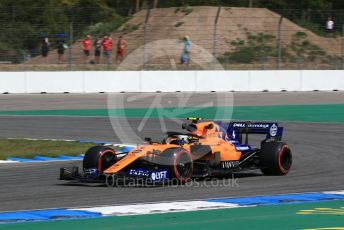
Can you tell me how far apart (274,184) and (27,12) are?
20858 millimetres

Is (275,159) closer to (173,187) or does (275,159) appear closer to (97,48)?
(173,187)

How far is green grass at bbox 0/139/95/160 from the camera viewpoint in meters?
16.0

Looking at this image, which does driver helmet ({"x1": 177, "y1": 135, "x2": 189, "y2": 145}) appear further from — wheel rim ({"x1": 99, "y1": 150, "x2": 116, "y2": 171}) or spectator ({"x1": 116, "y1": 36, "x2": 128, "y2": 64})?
spectator ({"x1": 116, "y1": 36, "x2": 128, "y2": 64})

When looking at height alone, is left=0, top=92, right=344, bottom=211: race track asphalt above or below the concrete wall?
below

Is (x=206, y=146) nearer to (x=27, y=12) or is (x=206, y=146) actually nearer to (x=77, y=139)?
(x=77, y=139)

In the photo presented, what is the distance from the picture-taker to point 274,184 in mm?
12141

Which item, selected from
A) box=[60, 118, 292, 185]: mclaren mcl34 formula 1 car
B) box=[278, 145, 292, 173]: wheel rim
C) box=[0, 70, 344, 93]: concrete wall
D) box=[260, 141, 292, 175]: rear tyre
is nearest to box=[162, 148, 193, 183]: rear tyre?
box=[60, 118, 292, 185]: mclaren mcl34 formula 1 car

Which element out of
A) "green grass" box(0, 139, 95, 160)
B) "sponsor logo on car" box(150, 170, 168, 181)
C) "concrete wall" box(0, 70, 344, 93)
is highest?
"concrete wall" box(0, 70, 344, 93)

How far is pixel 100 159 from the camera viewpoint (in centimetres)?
1217

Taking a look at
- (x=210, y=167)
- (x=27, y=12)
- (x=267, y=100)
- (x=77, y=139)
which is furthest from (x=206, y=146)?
(x=27, y=12)

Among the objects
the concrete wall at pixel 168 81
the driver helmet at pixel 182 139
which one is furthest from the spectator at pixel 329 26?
the driver helmet at pixel 182 139

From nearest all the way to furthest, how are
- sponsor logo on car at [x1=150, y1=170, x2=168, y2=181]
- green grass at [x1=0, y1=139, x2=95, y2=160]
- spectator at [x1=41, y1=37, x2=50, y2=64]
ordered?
sponsor logo on car at [x1=150, y1=170, x2=168, y2=181]
green grass at [x1=0, y1=139, x2=95, y2=160]
spectator at [x1=41, y1=37, x2=50, y2=64]

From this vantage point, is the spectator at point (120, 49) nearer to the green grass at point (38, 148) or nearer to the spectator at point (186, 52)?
the spectator at point (186, 52)

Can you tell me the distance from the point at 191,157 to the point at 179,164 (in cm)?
33
